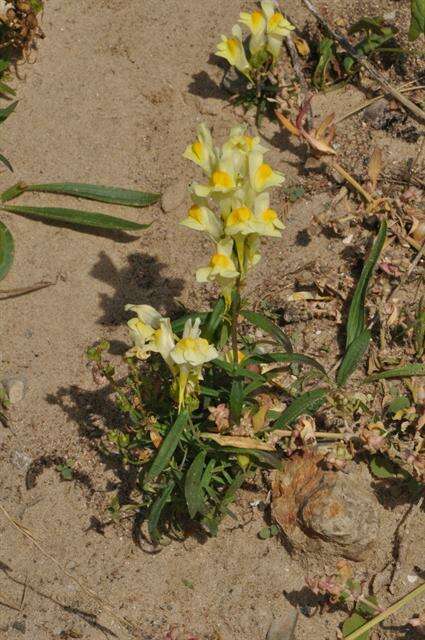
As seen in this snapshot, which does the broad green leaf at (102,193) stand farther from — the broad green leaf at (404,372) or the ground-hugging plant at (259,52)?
the broad green leaf at (404,372)

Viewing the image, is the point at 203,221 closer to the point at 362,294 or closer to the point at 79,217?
the point at 362,294

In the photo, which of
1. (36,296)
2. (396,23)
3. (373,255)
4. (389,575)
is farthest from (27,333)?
(396,23)

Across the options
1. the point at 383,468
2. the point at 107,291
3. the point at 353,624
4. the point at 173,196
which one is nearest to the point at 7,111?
the point at 173,196

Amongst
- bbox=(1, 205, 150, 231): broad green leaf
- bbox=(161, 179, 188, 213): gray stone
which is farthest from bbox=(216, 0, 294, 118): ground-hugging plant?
bbox=(1, 205, 150, 231): broad green leaf

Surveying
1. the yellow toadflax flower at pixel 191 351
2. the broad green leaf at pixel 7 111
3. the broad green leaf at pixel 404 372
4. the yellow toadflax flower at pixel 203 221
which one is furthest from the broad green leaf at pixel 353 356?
the broad green leaf at pixel 7 111

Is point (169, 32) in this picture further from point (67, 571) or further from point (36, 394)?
point (67, 571)
